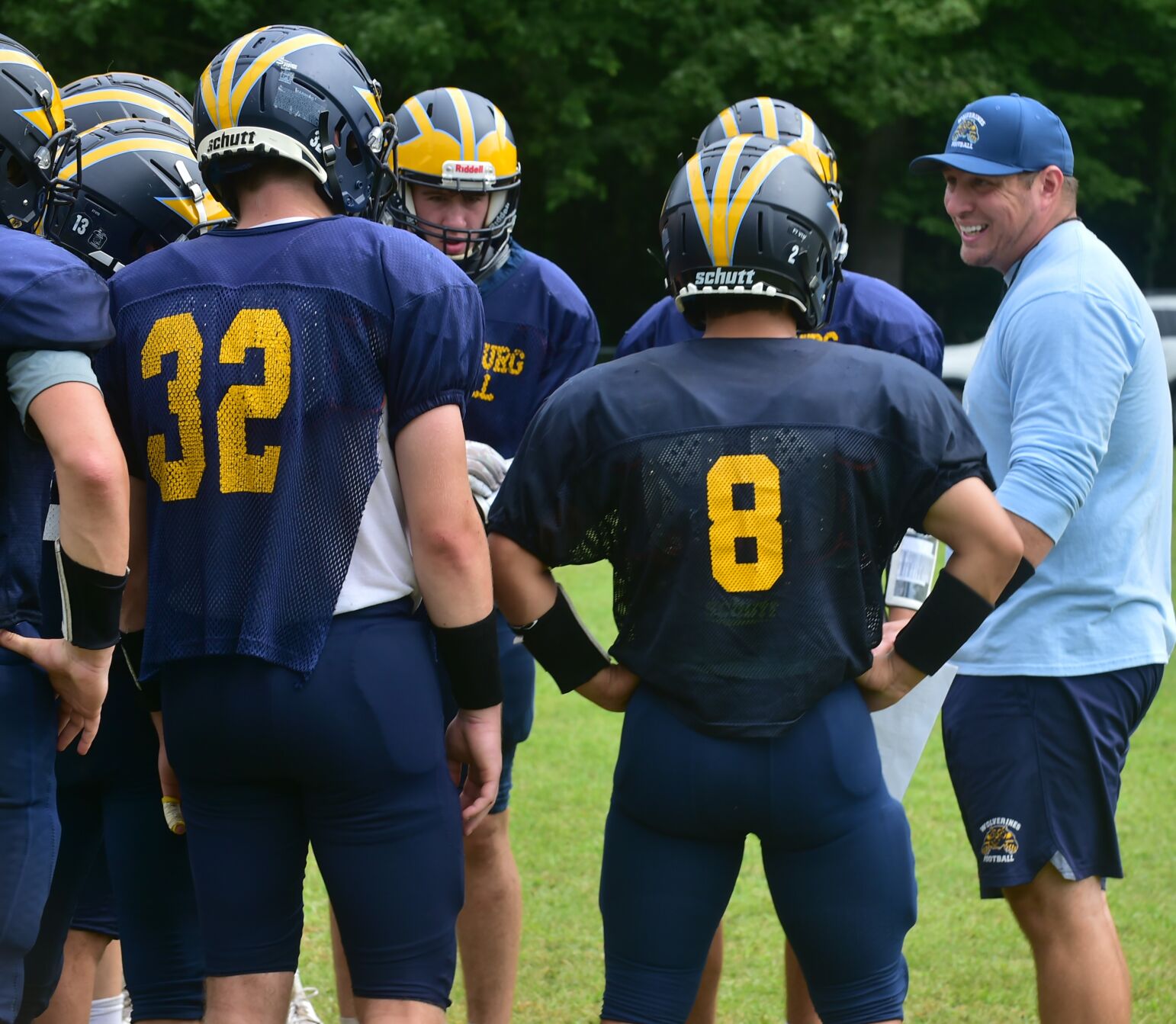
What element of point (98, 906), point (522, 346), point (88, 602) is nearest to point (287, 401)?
point (88, 602)

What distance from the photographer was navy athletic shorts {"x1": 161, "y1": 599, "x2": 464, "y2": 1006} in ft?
9.16

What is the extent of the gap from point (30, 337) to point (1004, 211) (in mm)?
2447

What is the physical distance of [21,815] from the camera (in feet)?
9.34

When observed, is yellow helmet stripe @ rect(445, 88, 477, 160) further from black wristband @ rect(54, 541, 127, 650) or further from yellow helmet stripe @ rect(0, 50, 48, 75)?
black wristband @ rect(54, 541, 127, 650)

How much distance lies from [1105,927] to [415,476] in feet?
6.63

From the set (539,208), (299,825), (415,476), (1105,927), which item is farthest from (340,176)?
(539,208)

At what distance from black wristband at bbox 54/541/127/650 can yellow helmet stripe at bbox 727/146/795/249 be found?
1289 millimetres

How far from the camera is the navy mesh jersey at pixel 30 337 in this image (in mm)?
2709

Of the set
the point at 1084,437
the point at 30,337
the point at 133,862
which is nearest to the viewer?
the point at 30,337

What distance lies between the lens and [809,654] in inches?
114

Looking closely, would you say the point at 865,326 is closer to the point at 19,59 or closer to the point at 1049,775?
the point at 1049,775

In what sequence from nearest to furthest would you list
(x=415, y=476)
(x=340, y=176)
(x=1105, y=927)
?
(x=415, y=476)
(x=340, y=176)
(x=1105, y=927)

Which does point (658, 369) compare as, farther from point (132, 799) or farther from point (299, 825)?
point (132, 799)

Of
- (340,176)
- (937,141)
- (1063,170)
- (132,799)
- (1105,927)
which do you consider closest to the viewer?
(340,176)
